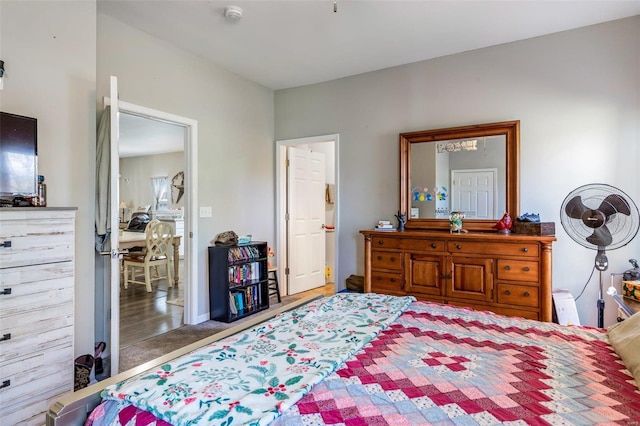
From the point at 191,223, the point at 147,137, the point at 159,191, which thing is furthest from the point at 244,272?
the point at 159,191

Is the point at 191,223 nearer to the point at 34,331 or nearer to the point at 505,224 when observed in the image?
the point at 34,331

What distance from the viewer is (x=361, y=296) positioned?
2166 millimetres

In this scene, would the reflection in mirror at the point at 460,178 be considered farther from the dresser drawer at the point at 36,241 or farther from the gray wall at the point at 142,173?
the gray wall at the point at 142,173

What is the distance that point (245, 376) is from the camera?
111 centimetres

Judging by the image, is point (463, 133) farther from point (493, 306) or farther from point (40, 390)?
point (40, 390)

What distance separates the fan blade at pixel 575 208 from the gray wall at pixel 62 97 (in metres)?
3.46

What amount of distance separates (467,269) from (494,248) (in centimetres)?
29

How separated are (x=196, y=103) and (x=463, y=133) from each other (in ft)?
9.13

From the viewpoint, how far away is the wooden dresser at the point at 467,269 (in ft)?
9.04

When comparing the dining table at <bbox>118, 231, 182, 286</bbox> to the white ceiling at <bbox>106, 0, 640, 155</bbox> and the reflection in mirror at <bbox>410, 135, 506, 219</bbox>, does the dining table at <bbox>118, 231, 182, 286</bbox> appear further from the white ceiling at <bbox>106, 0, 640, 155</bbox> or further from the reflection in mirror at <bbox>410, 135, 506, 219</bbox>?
the reflection in mirror at <bbox>410, 135, 506, 219</bbox>

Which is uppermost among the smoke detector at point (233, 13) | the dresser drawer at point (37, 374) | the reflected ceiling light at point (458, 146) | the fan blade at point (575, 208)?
the smoke detector at point (233, 13)

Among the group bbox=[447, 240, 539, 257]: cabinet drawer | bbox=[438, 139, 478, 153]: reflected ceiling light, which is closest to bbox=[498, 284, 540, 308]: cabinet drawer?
bbox=[447, 240, 539, 257]: cabinet drawer

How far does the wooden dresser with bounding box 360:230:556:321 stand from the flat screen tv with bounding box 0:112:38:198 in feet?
8.87

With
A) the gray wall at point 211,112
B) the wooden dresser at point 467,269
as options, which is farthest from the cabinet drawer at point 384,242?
the gray wall at point 211,112
